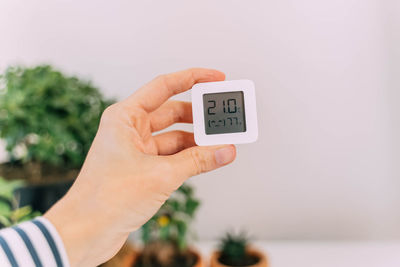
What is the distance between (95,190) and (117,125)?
0.15 m

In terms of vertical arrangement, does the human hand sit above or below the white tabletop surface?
above

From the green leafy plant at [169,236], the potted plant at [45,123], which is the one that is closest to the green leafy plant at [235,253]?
the green leafy plant at [169,236]

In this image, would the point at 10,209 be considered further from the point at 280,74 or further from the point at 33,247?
the point at 280,74

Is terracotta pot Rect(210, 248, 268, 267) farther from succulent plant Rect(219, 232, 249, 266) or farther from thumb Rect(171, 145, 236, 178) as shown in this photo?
thumb Rect(171, 145, 236, 178)

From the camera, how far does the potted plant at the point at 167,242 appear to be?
1.05 m

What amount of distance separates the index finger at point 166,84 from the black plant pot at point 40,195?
0.43 m

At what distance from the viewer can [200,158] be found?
2.31ft

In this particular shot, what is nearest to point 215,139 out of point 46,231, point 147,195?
point 147,195

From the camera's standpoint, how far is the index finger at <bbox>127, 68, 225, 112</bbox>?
785 millimetres

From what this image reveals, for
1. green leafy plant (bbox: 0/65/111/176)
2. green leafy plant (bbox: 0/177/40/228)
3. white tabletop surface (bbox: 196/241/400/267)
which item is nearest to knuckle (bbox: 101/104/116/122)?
green leafy plant (bbox: 0/65/111/176)

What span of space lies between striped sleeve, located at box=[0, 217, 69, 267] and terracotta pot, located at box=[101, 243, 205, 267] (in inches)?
18.4

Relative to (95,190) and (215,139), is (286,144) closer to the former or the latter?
(215,139)

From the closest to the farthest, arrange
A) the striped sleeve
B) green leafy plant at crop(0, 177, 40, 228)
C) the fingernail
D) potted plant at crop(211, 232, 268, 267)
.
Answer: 1. the striped sleeve
2. the fingernail
3. green leafy plant at crop(0, 177, 40, 228)
4. potted plant at crop(211, 232, 268, 267)

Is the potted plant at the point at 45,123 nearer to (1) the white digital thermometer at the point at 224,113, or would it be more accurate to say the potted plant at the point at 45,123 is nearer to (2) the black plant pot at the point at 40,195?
(2) the black plant pot at the point at 40,195
